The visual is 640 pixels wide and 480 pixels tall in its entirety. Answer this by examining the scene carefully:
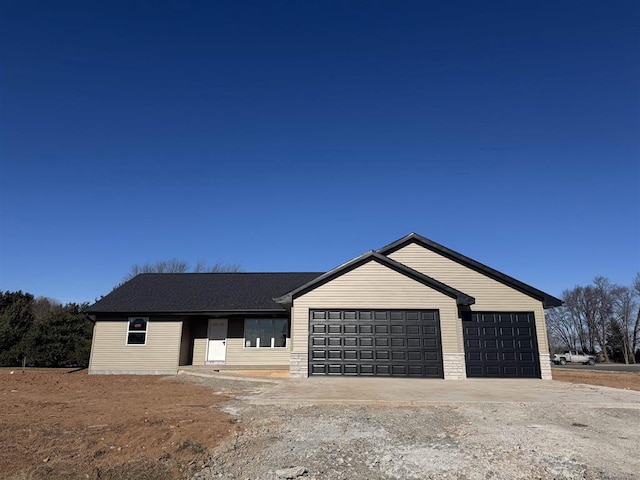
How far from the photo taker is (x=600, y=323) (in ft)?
177

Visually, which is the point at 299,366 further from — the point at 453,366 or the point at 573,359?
the point at 573,359

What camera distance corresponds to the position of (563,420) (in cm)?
721

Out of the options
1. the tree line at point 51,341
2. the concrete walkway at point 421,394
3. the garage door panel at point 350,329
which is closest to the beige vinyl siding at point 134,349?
the tree line at point 51,341

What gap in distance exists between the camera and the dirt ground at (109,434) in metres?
4.57

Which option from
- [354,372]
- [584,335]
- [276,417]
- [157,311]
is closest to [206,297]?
[157,311]

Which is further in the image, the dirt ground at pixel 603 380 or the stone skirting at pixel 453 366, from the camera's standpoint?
the stone skirting at pixel 453 366

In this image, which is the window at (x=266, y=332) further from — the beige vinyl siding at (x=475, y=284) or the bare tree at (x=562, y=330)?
the bare tree at (x=562, y=330)

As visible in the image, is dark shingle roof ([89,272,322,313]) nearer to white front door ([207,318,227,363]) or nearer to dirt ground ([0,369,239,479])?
white front door ([207,318,227,363])

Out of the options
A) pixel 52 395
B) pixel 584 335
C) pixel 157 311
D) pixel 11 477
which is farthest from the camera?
pixel 584 335

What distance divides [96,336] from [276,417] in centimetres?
1446

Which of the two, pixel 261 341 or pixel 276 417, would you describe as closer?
pixel 276 417

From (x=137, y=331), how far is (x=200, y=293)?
3.38 m

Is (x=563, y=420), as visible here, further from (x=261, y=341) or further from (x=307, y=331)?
(x=261, y=341)

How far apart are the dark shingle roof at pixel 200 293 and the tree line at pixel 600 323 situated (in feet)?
153
